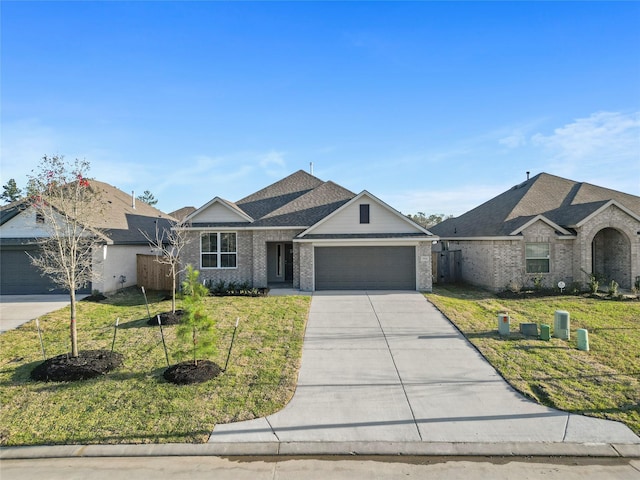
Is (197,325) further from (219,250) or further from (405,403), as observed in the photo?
(219,250)

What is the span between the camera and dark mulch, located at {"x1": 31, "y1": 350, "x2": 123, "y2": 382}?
7.41 meters

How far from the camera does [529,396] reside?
6.68 m

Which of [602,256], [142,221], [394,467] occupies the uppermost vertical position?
[142,221]

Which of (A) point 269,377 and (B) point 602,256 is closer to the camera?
(A) point 269,377

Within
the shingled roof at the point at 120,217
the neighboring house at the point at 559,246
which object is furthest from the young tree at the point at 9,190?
the neighboring house at the point at 559,246

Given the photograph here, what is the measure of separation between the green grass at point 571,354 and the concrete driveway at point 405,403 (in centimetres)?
41

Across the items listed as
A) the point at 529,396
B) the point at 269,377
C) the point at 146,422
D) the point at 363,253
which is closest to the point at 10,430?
the point at 146,422

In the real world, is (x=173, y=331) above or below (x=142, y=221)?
below

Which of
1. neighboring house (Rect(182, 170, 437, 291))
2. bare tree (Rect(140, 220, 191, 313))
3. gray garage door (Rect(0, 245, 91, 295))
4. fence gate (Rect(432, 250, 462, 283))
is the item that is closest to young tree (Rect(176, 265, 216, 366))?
bare tree (Rect(140, 220, 191, 313))

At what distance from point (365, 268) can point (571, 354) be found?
934 centimetres

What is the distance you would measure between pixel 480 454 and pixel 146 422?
17.0 ft

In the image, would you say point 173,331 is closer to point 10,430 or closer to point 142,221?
point 10,430

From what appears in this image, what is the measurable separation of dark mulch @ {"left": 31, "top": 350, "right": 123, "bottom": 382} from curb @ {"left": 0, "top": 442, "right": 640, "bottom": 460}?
2140 mm

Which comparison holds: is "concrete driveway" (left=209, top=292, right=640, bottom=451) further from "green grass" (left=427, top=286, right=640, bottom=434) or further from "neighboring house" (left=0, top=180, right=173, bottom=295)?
"neighboring house" (left=0, top=180, right=173, bottom=295)
